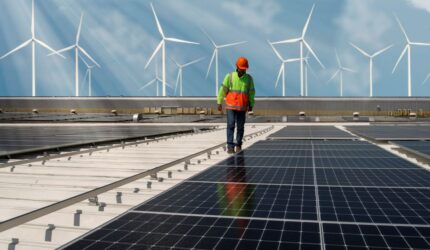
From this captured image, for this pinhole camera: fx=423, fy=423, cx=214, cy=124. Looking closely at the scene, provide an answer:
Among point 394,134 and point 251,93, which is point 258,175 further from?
point 394,134

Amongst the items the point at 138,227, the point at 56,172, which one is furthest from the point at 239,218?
the point at 56,172

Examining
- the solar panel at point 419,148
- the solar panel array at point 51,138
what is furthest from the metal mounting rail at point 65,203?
the solar panel at point 419,148

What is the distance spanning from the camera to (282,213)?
4.26m

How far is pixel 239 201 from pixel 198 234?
4.11ft

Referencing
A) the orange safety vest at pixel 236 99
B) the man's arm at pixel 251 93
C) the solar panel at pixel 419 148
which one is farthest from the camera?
the man's arm at pixel 251 93

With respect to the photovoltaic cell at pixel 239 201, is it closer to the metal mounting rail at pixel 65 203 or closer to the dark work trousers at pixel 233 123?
the metal mounting rail at pixel 65 203

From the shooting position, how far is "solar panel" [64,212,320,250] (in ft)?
10.9

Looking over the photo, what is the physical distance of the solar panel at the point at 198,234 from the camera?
3312mm

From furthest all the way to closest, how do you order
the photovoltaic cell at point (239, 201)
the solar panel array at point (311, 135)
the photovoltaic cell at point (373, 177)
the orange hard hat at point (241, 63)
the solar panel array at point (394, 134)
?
1. the solar panel array at point (311, 135)
2. the solar panel array at point (394, 134)
3. the orange hard hat at point (241, 63)
4. the photovoltaic cell at point (373, 177)
5. the photovoltaic cell at point (239, 201)

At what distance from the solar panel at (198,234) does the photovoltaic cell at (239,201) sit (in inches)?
10.5

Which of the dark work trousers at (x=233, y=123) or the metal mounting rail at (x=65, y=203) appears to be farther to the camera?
the dark work trousers at (x=233, y=123)

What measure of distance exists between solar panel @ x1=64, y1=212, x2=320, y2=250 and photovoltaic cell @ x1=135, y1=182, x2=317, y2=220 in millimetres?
267

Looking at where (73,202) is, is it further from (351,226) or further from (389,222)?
(389,222)

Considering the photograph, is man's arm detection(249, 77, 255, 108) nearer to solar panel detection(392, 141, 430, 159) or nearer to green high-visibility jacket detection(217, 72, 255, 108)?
green high-visibility jacket detection(217, 72, 255, 108)
